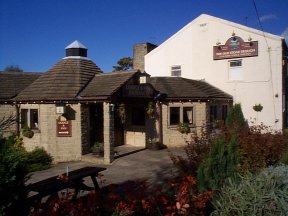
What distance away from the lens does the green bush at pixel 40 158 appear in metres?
13.3

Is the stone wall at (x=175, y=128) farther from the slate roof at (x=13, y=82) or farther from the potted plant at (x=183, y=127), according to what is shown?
the slate roof at (x=13, y=82)

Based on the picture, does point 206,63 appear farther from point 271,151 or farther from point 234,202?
point 234,202

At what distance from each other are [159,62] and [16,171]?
20.5 metres

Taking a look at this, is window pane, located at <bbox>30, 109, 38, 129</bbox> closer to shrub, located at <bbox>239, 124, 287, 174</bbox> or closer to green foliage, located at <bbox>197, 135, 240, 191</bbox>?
shrub, located at <bbox>239, 124, 287, 174</bbox>

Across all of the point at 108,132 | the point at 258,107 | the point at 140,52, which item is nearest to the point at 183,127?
the point at 108,132

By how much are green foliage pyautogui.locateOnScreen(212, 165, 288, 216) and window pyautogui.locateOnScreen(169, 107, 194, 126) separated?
1147 centimetres

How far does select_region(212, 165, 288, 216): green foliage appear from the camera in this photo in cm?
478

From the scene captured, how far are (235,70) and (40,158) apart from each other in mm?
13872

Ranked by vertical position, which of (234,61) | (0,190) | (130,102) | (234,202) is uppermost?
(234,61)

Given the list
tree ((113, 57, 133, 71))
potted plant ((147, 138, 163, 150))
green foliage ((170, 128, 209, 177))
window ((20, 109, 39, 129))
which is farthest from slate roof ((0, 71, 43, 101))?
tree ((113, 57, 133, 71))

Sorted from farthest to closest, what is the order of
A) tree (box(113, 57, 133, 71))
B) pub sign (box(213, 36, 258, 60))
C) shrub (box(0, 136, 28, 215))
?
tree (box(113, 57, 133, 71)) < pub sign (box(213, 36, 258, 60)) < shrub (box(0, 136, 28, 215))

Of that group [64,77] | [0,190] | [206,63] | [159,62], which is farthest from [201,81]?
[0,190]

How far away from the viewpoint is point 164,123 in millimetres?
16703

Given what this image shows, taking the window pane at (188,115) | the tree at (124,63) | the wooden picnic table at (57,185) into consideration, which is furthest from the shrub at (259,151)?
the tree at (124,63)
